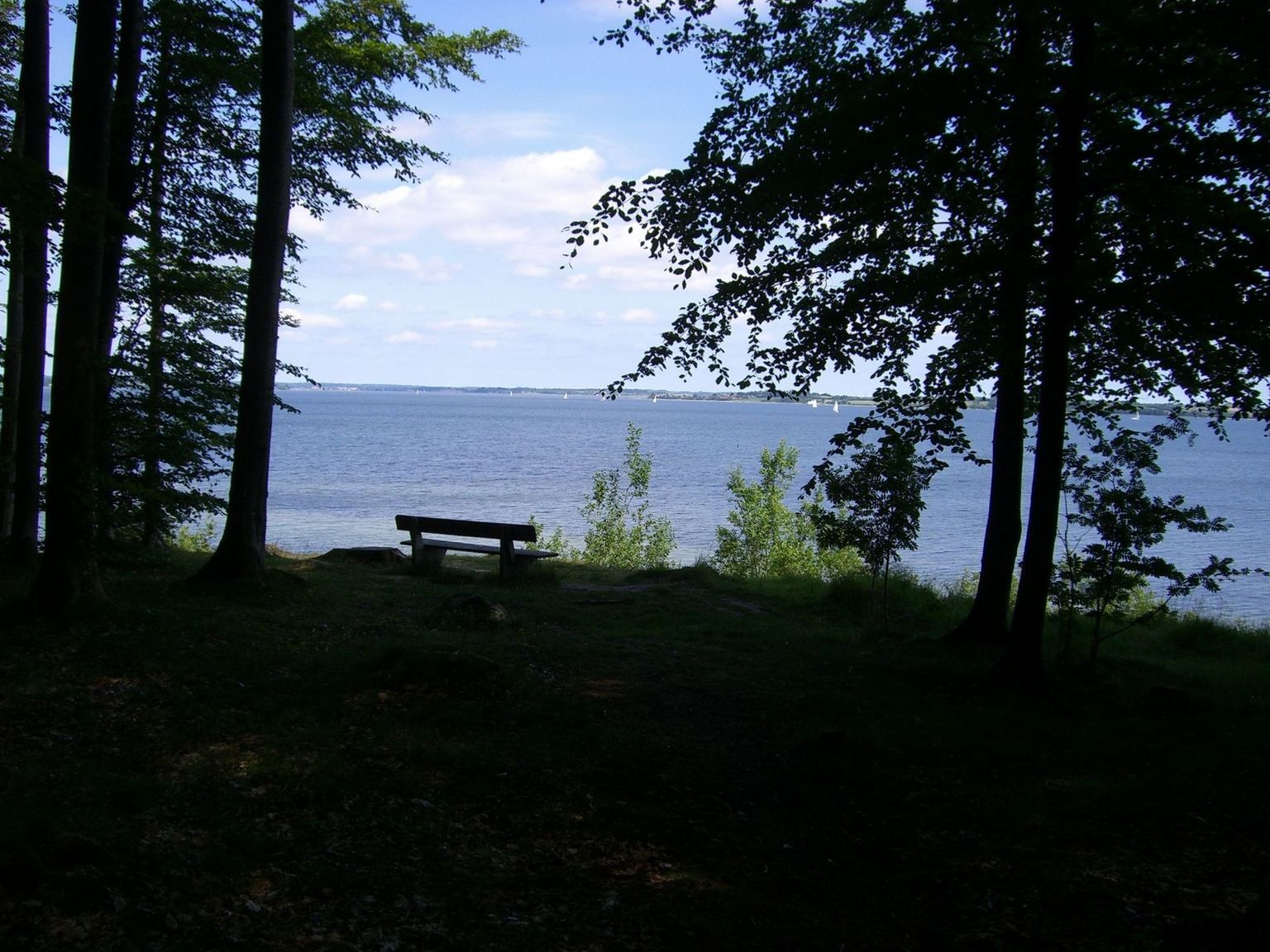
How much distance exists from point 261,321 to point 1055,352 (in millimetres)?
7756

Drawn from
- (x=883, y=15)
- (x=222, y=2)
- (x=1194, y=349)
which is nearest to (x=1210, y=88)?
(x=1194, y=349)

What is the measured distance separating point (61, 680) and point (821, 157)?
22.6 feet

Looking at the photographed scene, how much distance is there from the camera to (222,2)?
1165 cm

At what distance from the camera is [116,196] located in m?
11.2

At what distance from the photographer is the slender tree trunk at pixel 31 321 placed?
9.34 metres

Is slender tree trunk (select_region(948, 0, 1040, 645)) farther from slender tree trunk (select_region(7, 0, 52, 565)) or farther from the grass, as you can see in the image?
slender tree trunk (select_region(7, 0, 52, 565))

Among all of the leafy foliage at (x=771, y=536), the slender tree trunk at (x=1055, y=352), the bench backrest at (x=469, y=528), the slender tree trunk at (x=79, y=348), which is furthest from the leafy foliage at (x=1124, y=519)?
the leafy foliage at (x=771, y=536)

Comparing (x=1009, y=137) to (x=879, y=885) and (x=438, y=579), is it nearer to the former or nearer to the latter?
(x=879, y=885)

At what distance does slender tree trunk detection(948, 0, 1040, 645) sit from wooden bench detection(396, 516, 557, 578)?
234 inches

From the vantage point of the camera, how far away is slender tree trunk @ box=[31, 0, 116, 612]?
7336mm

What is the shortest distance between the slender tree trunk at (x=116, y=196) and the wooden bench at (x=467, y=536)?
367 centimetres

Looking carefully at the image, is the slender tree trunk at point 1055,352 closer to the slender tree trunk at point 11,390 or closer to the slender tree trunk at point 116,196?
the slender tree trunk at point 116,196

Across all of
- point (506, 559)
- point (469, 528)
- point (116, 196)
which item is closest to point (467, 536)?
point (469, 528)

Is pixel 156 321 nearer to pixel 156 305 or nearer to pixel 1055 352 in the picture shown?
pixel 156 305
